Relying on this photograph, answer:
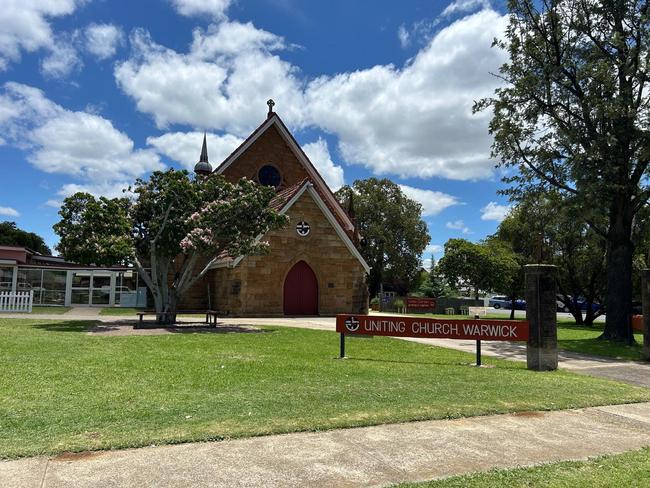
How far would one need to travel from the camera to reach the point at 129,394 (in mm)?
6906

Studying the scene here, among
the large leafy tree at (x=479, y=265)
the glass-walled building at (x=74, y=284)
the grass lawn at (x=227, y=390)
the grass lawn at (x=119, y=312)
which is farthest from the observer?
the large leafy tree at (x=479, y=265)

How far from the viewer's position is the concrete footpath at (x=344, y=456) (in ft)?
13.6

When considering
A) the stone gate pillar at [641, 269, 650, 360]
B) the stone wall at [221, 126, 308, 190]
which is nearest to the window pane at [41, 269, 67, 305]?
the stone wall at [221, 126, 308, 190]

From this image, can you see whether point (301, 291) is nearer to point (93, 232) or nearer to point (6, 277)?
point (93, 232)

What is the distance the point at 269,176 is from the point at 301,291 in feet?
26.1

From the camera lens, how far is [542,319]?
10969 mm

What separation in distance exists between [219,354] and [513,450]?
735 cm

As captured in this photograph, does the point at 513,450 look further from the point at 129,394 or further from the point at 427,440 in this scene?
the point at 129,394

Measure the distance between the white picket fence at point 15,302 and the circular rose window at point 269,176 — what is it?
1344 centimetres

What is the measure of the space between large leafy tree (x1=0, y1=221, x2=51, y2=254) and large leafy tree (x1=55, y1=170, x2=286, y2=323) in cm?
5192

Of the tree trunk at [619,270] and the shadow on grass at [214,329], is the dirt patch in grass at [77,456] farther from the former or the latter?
the tree trunk at [619,270]

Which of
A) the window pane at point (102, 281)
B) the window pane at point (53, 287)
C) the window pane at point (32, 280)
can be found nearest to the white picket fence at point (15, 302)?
the window pane at point (32, 280)

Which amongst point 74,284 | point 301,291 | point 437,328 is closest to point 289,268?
point 301,291

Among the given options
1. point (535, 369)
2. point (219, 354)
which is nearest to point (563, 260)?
point (535, 369)
